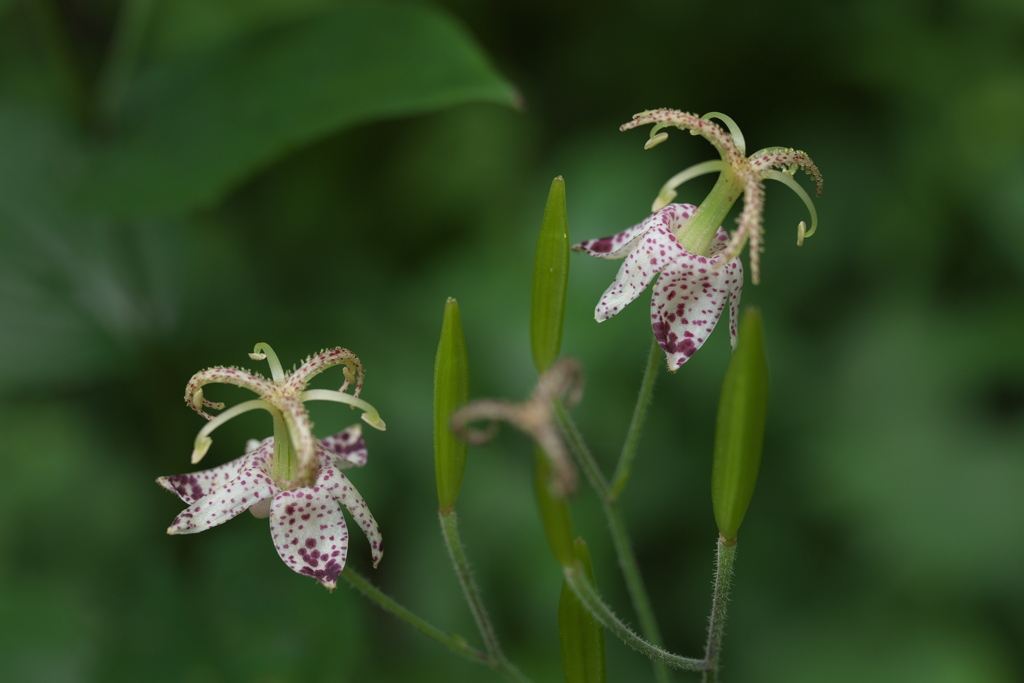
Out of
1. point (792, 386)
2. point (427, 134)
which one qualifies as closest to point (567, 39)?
point (427, 134)

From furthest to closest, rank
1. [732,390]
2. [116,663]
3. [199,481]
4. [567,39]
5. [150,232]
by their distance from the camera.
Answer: [567,39]
[150,232]
[116,663]
[199,481]
[732,390]

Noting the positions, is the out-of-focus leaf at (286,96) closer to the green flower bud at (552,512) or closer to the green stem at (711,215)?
the green stem at (711,215)

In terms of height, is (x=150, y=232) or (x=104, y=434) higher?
(x=150, y=232)

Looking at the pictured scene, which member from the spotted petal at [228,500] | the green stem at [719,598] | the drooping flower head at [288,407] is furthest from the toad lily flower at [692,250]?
the spotted petal at [228,500]

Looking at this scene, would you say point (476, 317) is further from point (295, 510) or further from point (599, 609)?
point (599, 609)

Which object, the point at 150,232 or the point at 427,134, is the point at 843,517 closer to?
the point at 427,134

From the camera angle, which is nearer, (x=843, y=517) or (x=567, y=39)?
(x=843, y=517)

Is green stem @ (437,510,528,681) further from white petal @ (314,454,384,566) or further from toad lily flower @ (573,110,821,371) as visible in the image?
toad lily flower @ (573,110,821,371)

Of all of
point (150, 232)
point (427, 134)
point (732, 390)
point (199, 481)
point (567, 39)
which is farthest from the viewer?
point (567, 39)
